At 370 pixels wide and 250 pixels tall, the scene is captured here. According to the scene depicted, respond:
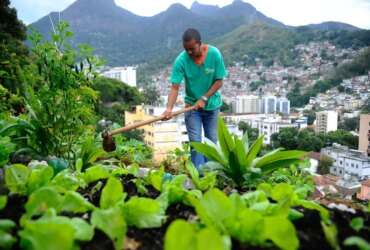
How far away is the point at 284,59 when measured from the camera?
8025cm

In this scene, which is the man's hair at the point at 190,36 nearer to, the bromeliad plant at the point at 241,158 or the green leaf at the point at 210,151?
the bromeliad plant at the point at 241,158

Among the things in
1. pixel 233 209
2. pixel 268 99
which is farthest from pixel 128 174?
pixel 268 99

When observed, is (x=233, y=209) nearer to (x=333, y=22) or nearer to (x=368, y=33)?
(x=368, y=33)

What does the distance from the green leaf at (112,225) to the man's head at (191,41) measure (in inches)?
105

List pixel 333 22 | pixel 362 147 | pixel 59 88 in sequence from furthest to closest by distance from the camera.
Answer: pixel 333 22 → pixel 362 147 → pixel 59 88

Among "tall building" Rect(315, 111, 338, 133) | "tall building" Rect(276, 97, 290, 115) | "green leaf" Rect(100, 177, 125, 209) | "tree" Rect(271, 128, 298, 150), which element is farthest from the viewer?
"tall building" Rect(276, 97, 290, 115)

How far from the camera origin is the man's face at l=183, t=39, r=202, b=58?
11.1 feet

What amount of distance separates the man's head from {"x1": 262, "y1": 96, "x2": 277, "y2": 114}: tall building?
60846mm

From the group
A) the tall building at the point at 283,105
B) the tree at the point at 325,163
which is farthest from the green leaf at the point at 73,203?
the tall building at the point at 283,105

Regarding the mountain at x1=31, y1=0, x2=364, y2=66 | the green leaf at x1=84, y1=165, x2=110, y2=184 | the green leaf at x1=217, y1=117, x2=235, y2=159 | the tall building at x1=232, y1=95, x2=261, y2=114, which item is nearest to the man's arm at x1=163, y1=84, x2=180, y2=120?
the green leaf at x1=217, y1=117, x2=235, y2=159

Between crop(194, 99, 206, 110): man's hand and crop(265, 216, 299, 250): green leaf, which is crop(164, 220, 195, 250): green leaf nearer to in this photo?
crop(265, 216, 299, 250): green leaf

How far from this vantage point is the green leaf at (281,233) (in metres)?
0.77

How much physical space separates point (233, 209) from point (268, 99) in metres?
65.4

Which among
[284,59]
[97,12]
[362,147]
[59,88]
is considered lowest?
[362,147]
